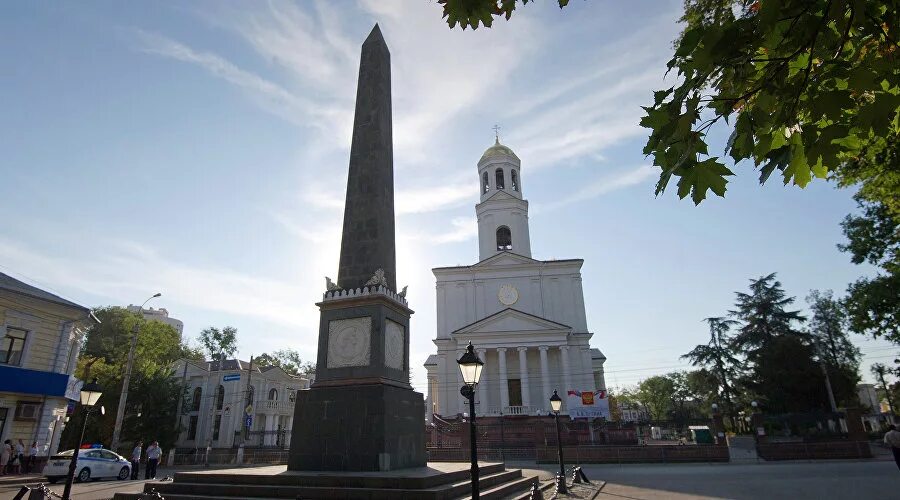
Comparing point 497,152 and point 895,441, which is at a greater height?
point 497,152

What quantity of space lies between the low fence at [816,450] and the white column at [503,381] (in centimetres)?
1870

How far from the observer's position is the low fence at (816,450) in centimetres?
2356

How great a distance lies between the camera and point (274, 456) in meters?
25.0

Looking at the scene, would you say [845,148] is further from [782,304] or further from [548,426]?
[782,304]

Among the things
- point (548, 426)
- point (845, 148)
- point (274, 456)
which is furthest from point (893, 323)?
point (274, 456)

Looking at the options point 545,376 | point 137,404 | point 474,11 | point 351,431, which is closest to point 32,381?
point 137,404

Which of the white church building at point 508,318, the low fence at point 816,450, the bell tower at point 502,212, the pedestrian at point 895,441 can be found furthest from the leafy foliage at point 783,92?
the bell tower at point 502,212

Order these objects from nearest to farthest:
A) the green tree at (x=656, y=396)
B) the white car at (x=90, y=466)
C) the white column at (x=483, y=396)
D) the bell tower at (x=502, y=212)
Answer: the white car at (x=90, y=466) < the white column at (x=483, y=396) < the bell tower at (x=502, y=212) < the green tree at (x=656, y=396)

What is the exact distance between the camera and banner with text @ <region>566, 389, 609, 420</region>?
111 feet

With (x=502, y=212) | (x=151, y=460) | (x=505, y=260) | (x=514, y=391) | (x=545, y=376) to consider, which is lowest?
(x=151, y=460)

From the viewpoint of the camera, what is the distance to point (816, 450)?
23719 millimetres

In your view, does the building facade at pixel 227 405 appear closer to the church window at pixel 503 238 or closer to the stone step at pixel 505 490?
the church window at pixel 503 238

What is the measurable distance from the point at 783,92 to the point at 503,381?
1528 inches

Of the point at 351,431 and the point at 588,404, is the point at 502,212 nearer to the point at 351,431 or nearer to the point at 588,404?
the point at 588,404
